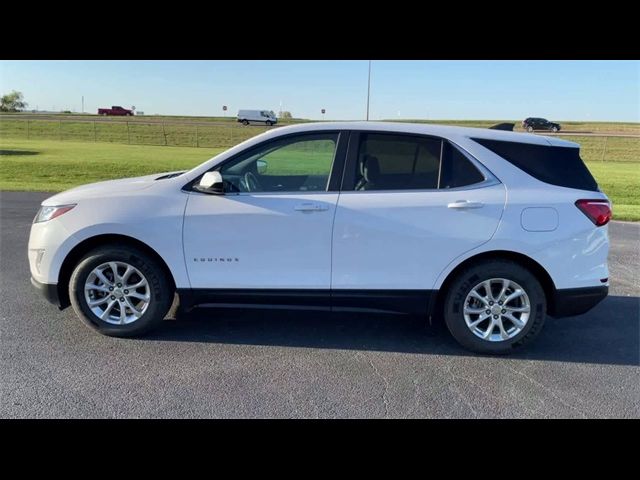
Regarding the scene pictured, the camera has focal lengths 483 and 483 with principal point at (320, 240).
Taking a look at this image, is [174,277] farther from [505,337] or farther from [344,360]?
[505,337]

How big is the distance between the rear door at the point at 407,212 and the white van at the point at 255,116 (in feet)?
170

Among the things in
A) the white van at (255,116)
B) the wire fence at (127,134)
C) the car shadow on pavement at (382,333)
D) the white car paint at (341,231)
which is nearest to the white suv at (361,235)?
the white car paint at (341,231)

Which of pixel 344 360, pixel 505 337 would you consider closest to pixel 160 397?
pixel 344 360

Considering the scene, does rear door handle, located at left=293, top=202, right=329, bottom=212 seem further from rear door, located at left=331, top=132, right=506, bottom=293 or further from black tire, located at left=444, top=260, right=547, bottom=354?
black tire, located at left=444, top=260, right=547, bottom=354

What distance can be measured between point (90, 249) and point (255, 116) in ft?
174

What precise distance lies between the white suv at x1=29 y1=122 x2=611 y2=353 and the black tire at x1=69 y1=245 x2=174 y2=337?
0.01m

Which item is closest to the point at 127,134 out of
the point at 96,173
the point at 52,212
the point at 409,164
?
the point at 96,173

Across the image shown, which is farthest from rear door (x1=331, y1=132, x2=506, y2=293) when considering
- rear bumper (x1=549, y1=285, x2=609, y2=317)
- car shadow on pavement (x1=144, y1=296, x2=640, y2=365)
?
rear bumper (x1=549, y1=285, x2=609, y2=317)

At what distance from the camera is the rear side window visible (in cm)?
382

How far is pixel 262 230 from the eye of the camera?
151 inches

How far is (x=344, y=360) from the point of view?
3.79m

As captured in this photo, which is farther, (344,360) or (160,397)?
(344,360)

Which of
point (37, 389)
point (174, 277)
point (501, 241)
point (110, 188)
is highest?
point (110, 188)

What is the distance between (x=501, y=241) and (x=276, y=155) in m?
1.97
